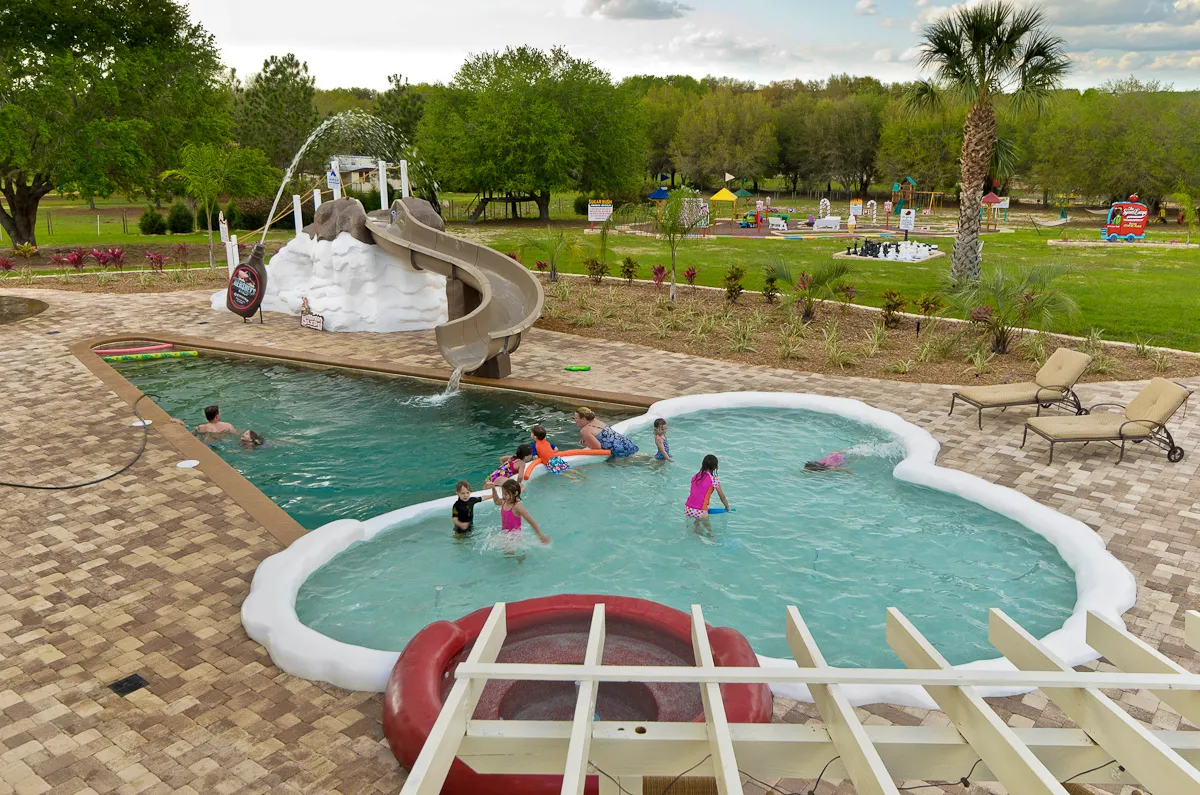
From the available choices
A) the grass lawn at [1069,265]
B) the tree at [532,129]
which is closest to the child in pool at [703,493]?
the grass lawn at [1069,265]

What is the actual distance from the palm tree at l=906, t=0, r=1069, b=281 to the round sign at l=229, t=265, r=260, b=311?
16.8 metres

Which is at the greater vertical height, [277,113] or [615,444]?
[277,113]

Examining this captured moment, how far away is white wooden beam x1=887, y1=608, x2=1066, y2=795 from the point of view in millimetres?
2662

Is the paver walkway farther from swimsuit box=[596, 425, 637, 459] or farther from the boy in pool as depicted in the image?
swimsuit box=[596, 425, 637, 459]

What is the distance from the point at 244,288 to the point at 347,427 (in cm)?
827

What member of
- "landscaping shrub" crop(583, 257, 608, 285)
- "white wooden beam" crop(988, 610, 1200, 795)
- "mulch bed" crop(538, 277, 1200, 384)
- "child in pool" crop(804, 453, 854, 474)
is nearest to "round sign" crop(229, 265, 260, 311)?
"mulch bed" crop(538, 277, 1200, 384)

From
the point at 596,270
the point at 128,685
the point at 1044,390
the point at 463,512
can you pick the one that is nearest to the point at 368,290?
the point at 596,270

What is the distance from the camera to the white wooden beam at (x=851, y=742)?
2645 millimetres

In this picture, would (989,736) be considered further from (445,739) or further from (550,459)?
(550,459)

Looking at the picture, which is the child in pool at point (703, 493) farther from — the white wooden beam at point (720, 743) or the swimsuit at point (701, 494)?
the white wooden beam at point (720, 743)

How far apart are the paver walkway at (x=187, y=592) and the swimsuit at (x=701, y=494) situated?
12.0 feet

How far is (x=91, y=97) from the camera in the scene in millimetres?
31812

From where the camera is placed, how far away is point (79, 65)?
3112 cm

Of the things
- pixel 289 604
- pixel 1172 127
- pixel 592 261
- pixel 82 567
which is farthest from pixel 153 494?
pixel 1172 127
